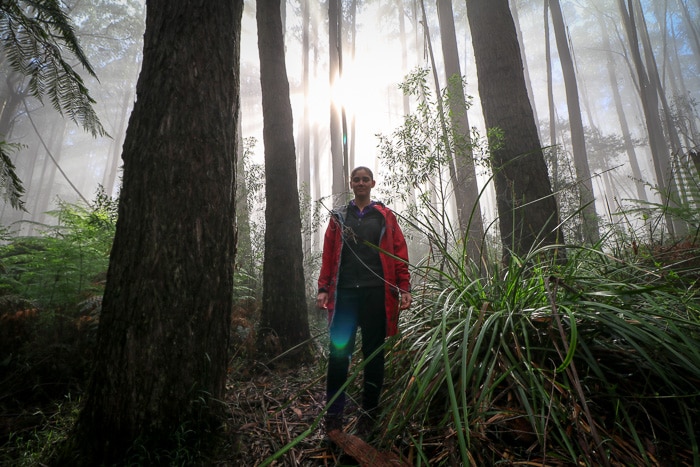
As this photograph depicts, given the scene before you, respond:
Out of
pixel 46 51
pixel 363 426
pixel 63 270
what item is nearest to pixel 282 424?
pixel 363 426

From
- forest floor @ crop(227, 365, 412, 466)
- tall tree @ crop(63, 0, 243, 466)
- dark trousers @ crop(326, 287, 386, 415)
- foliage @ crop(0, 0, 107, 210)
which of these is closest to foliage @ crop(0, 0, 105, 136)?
foliage @ crop(0, 0, 107, 210)

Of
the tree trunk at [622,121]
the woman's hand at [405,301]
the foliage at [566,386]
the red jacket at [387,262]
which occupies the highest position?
the tree trunk at [622,121]

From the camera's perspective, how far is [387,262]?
224 centimetres

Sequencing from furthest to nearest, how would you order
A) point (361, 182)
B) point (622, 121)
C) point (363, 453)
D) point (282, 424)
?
point (622, 121)
point (361, 182)
point (282, 424)
point (363, 453)

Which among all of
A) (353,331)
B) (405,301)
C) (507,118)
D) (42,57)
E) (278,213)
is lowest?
(353,331)

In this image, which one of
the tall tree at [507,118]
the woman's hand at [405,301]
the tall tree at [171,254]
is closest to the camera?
the tall tree at [171,254]

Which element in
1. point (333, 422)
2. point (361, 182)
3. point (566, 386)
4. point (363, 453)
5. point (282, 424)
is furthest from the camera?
point (361, 182)

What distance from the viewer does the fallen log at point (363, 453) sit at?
1351mm

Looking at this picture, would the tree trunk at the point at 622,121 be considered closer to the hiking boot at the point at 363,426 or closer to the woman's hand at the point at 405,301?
the woman's hand at the point at 405,301

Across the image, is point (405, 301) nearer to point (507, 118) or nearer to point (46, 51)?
point (507, 118)

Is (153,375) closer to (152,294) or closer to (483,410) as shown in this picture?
(152,294)

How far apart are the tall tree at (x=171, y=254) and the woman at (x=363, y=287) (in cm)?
74

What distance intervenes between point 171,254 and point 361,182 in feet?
4.70

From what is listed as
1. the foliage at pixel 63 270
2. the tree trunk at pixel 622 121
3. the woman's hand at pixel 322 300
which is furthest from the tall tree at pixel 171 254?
the tree trunk at pixel 622 121
